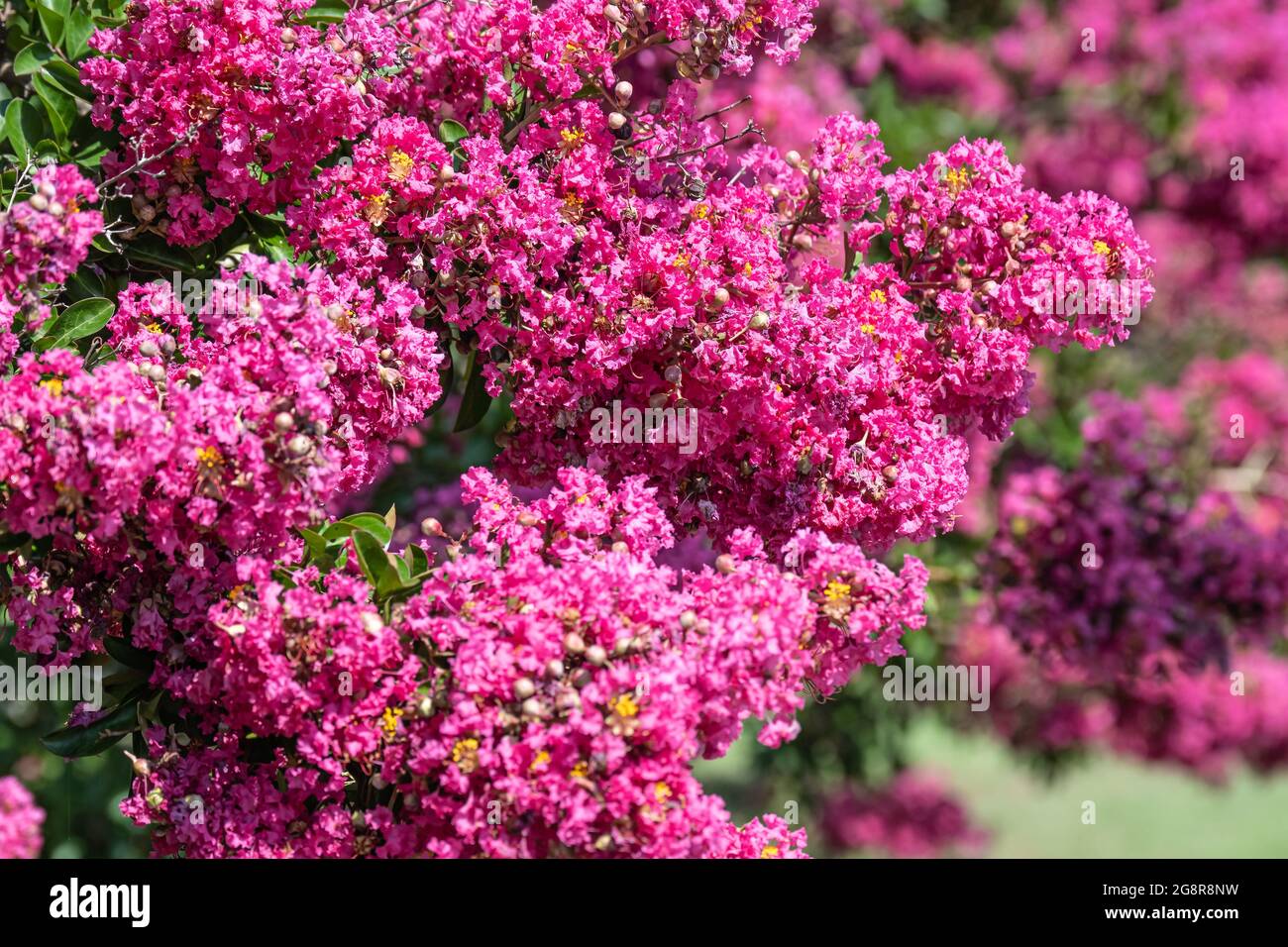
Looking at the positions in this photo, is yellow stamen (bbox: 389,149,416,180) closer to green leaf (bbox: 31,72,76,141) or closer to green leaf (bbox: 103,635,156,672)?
green leaf (bbox: 31,72,76,141)

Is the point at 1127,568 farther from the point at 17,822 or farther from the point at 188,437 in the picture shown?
the point at 17,822

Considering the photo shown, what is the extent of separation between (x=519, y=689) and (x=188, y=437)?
1.79 ft

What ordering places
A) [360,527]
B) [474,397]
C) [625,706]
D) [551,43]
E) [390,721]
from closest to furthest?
1. [625,706]
2. [390,721]
3. [360,527]
4. [551,43]
5. [474,397]

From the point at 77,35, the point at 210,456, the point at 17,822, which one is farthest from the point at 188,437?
the point at 17,822

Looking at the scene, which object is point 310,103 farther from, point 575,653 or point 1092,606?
point 1092,606

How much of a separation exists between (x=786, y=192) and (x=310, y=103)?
0.83 meters

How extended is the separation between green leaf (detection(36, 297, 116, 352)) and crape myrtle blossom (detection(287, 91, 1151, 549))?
33cm

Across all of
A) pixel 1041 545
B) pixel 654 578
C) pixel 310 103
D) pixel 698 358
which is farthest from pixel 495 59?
pixel 1041 545

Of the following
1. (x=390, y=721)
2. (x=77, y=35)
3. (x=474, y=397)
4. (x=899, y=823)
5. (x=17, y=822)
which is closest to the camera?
(x=390, y=721)

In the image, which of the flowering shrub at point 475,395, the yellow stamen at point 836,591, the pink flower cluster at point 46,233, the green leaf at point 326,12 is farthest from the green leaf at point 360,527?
the green leaf at point 326,12

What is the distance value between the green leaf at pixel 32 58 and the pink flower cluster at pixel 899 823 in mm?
5076

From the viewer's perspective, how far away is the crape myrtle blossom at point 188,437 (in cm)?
181

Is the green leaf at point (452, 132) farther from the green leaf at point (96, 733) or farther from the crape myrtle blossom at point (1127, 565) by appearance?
the crape myrtle blossom at point (1127, 565)

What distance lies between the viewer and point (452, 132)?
242cm
